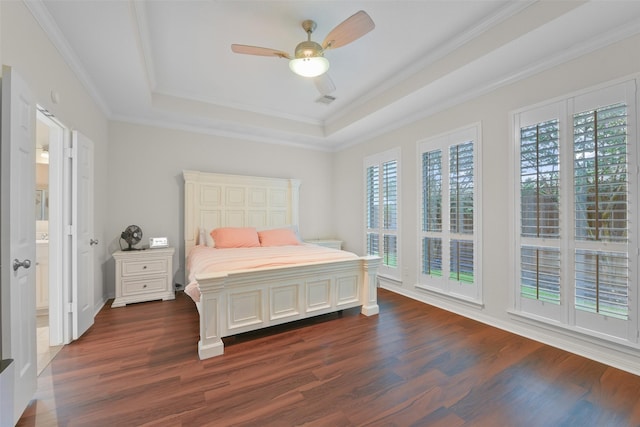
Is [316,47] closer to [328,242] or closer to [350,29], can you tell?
[350,29]

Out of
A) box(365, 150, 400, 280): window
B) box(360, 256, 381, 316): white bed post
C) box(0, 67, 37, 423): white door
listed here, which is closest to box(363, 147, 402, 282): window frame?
box(365, 150, 400, 280): window

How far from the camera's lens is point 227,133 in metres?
4.59

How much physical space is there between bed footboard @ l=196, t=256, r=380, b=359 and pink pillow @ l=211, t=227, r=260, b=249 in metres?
1.49

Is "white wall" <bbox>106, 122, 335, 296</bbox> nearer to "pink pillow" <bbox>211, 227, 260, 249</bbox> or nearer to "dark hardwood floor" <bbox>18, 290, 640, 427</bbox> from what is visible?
"pink pillow" <bbox>211, 227, 260, 249</bbox>

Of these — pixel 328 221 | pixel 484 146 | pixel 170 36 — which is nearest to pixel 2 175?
pixel 170 36

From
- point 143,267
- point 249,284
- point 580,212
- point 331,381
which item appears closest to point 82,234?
point 143,267

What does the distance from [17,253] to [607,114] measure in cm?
417

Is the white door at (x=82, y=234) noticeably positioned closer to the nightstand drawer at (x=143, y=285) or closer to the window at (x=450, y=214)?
the nightstand drawer at (x=143, y=285)

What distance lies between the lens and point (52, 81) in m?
2.19

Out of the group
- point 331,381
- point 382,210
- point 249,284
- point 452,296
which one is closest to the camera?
point 331,381

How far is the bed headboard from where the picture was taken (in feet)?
13.8

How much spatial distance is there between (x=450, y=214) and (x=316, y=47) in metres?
2.42

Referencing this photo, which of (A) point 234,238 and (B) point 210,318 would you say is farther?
(A) point 234,238

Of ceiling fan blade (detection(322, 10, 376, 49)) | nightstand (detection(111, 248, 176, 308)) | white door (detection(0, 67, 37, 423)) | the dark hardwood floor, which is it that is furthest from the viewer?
nightstand (detection(111, 248, 176, 308))
